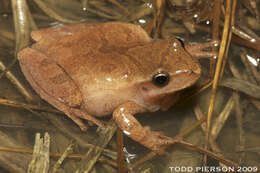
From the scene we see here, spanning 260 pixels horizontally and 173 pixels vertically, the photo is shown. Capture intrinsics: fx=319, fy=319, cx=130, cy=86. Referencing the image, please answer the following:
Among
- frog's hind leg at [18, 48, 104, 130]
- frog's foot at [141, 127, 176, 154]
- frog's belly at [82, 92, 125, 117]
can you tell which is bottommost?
frog's foot at [141, 127, 176, 154]

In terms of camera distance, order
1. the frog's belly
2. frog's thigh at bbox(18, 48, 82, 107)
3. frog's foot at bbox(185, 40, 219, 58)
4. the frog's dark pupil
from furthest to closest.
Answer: frog's foot at bbox(185, 40, 219, 58)
the frog's belly
frog's thigh at bbox(18, 48, 82, 107)
the frog's dark pupil

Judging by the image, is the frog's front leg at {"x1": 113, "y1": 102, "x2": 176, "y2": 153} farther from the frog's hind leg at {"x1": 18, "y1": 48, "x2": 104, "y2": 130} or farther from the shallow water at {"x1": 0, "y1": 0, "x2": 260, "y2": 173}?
the frog's hind leg at {"x1": 18, "y1": 48, "x2": 104, "y2": 130}

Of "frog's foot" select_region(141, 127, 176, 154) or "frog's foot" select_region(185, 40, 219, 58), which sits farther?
"frog's foot" select_region(185, 40, 219, 58)

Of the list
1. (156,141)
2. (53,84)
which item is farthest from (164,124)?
(53,84)

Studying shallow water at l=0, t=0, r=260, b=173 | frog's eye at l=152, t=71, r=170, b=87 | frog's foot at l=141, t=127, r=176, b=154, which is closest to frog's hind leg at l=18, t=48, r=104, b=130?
shallow water at l=0, t=0, r=260, b=173

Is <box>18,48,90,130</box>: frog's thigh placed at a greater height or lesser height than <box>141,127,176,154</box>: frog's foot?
greater

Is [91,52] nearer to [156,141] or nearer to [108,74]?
[108,74]

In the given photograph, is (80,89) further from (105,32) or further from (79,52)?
(105,32)
